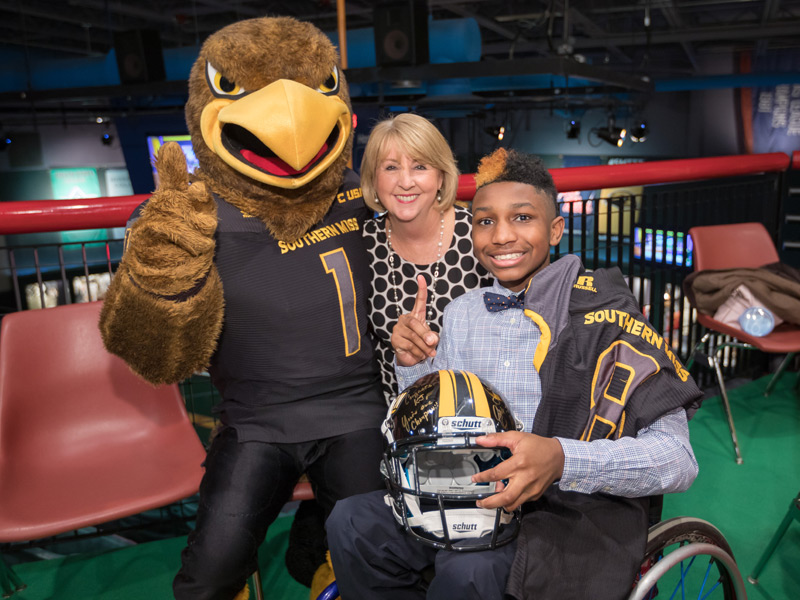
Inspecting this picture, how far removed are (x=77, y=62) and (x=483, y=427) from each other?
41.0 ft

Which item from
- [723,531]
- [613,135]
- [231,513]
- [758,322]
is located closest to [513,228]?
[231,513]

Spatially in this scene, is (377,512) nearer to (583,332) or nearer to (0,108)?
(583,332)

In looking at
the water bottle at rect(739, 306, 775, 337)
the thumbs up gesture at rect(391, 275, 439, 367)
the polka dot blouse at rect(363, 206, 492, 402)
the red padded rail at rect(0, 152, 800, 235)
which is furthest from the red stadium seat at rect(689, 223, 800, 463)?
the thumbs up gesture at rect(391, 275, 439, 367)

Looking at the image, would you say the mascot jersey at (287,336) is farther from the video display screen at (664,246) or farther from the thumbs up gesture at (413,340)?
the video display screen at (664,246)

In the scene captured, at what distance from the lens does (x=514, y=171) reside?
1.52m

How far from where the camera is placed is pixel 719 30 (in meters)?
11.3

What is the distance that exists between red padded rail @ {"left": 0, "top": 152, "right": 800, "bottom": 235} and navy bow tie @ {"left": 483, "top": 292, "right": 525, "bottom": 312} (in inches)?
45.0

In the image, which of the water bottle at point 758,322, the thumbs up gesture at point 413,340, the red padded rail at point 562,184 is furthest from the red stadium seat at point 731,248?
the thumbs up gesture at point 413,340

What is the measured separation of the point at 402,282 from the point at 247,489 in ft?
2.40

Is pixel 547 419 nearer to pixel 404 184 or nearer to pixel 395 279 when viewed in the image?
pixel 395 279

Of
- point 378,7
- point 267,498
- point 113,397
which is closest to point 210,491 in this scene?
point 267,498

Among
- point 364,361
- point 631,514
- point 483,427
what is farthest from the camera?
point 364,361

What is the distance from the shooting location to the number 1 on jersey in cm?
182

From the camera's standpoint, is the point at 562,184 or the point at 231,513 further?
the point at 562,184
